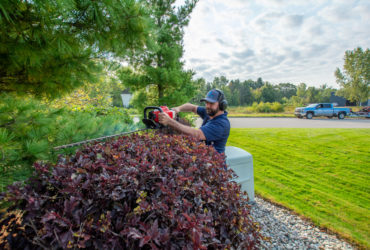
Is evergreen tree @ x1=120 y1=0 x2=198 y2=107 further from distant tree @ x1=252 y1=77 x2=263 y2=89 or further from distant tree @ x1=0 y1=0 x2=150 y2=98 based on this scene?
distant tree @ x1=252 y1=77 x2=263 y2=89

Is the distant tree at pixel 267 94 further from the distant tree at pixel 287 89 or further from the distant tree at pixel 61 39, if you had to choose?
the distant tree at pixel 61 39

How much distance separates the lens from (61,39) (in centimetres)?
160

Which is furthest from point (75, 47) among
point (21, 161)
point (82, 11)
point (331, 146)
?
point (331, 146)

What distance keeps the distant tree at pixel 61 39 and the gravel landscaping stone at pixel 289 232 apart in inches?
111

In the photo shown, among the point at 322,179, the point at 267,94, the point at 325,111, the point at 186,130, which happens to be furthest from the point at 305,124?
the point at 267,94

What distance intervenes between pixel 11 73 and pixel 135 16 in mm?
1523

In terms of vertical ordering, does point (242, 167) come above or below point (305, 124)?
above

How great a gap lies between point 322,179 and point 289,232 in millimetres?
2316

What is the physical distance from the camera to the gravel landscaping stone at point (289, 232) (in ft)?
7.70

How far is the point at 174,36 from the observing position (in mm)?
7082

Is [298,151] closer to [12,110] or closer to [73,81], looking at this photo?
[73,81]

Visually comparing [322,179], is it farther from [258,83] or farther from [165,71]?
[258,83]

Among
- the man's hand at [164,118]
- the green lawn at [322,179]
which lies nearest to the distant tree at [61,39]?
the man's hand at [164,118]

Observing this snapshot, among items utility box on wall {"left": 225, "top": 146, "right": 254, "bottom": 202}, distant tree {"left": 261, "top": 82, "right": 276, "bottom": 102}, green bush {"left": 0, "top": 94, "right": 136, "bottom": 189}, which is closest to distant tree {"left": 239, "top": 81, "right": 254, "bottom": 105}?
distant tree {"left": 261, "top": 82, "right": 276, "bottom": 102}
